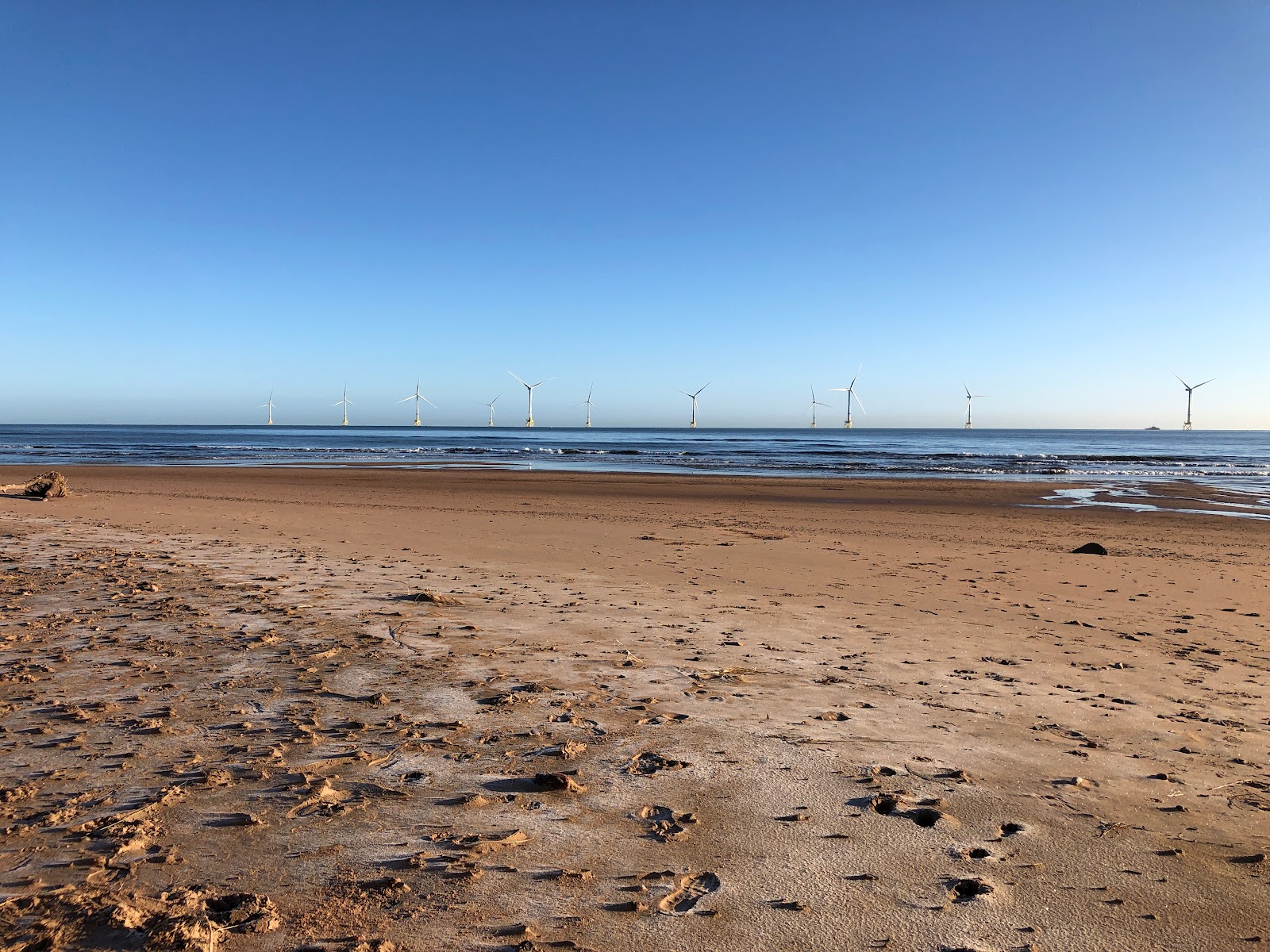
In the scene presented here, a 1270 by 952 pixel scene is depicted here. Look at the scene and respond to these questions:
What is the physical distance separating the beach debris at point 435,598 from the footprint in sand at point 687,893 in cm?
564

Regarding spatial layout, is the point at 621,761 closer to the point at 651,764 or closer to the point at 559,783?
the point at 651,764

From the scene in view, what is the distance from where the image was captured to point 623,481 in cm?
3244

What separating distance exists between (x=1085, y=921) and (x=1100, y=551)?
12.2 metres

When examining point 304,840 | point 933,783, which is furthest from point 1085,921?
point 304,840

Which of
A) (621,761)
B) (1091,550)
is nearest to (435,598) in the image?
(621,761)

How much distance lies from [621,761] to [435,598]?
4.63 m

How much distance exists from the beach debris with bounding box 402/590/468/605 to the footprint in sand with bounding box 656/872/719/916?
5641 mm

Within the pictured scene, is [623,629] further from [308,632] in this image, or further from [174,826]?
[174,826]

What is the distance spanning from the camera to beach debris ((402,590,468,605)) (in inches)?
331

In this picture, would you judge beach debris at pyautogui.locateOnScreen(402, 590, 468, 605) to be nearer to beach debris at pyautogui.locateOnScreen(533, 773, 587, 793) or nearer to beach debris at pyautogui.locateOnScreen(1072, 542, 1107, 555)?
beach debris at pyautogui.locateOnScreen(533, 773, 587, 793)

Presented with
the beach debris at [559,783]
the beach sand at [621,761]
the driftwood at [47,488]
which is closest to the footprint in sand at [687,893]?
the beach sand at [621,761]

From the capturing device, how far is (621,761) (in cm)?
439

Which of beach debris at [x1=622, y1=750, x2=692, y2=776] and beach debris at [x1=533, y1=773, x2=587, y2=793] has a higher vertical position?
beach debris at [x1=533, y1=773, x2=587, y2=793]

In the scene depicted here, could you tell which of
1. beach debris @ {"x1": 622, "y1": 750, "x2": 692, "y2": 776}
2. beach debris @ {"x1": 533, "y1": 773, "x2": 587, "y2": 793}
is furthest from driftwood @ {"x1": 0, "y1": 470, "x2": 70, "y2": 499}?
beach debris @ {"x1": 622, "y1": 750, "x2": 692, "y2": 776}
